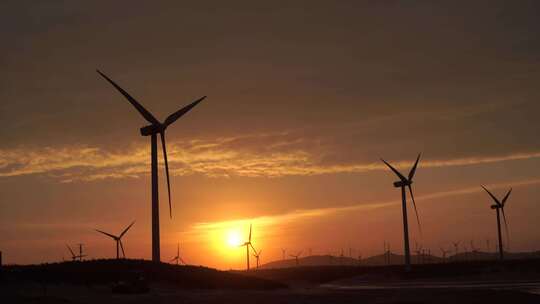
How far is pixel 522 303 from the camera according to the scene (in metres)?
59.8

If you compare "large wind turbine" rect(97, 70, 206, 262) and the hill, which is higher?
"large wind turbine" rect(97, 70, 206, 262)

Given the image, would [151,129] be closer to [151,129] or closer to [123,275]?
[151,129]

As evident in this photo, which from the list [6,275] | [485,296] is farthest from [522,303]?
[6,275]

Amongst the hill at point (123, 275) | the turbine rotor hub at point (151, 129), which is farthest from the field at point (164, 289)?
the turbine rotor hub at point (151, 129)

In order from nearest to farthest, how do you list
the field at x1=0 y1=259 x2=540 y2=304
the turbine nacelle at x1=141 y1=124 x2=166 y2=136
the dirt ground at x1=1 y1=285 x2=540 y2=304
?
the dirt ground at x1=1 y1=285 x2=540 y2=304, the field at x1=0 y1=259 x2=540 y2=304, the turbine nacelle at x1=141 y1=124 x2=166 y2=136

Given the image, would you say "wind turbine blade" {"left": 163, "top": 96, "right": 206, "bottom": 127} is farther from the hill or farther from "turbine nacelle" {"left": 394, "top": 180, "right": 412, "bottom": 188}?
"turbine nacelle" {"left": 394, "top": 180, "right": 412, "bottom": 188}

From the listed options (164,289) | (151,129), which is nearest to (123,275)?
(164,289)

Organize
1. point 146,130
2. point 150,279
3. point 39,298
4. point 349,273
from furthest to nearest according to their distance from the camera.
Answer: point 349,273
point 146,130
point 150,279
point 39,298

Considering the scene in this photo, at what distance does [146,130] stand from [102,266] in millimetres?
20599

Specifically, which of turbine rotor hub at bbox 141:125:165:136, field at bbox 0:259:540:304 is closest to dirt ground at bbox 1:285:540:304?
field at bbox 0:259:540:304

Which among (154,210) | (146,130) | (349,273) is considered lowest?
(349,273)

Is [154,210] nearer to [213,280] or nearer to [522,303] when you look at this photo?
[213,280]

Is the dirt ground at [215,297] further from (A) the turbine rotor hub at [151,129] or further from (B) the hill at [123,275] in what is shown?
(A) the turbine rotor hub at [151,129]

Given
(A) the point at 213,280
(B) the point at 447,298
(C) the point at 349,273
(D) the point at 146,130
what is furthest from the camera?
(C) the point at 349,273
